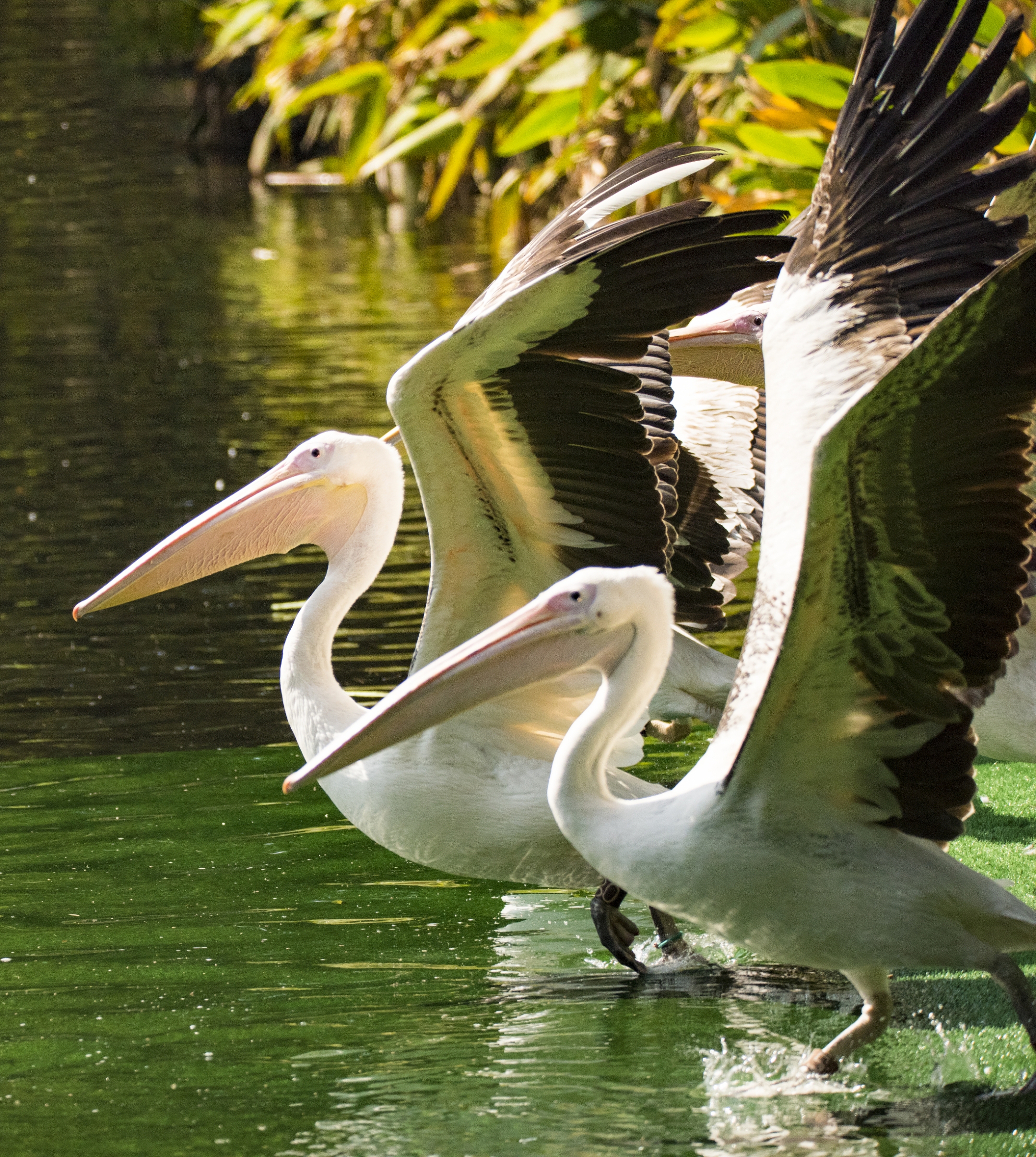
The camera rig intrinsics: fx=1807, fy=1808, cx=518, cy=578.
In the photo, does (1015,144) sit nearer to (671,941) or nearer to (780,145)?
(780,145)

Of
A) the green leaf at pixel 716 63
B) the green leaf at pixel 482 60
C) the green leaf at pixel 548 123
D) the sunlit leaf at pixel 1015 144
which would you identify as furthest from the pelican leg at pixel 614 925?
the green leaf at pixel 482 60

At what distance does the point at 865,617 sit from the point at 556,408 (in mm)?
1218

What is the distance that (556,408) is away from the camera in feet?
14.0

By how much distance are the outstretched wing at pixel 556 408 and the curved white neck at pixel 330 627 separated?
0.25 metres

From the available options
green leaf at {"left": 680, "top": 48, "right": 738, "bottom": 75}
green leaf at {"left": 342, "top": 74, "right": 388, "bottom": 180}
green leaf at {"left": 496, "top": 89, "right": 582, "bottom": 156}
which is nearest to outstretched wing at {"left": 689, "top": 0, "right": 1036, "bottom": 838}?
green leaf at {"left": 680, "top": 48, "right": 738, "bottom": 75}

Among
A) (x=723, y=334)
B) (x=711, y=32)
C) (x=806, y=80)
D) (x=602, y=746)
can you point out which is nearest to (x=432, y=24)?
(x=711, y=32)

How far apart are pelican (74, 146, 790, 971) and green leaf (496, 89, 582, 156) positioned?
30.3 ft

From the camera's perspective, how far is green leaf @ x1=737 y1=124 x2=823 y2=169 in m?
9.45

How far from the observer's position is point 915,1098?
3559 millimetres

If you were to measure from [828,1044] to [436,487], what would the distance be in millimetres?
1552

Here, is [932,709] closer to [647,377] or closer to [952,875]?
[952,875]

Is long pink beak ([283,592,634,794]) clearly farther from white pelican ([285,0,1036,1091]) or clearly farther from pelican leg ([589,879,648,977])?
pelican leg ([589,879,648,977])

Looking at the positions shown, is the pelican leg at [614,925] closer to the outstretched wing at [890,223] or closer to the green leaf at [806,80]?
the outstretched wing at [890,223]

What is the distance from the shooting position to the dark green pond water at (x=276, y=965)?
3.53 m
